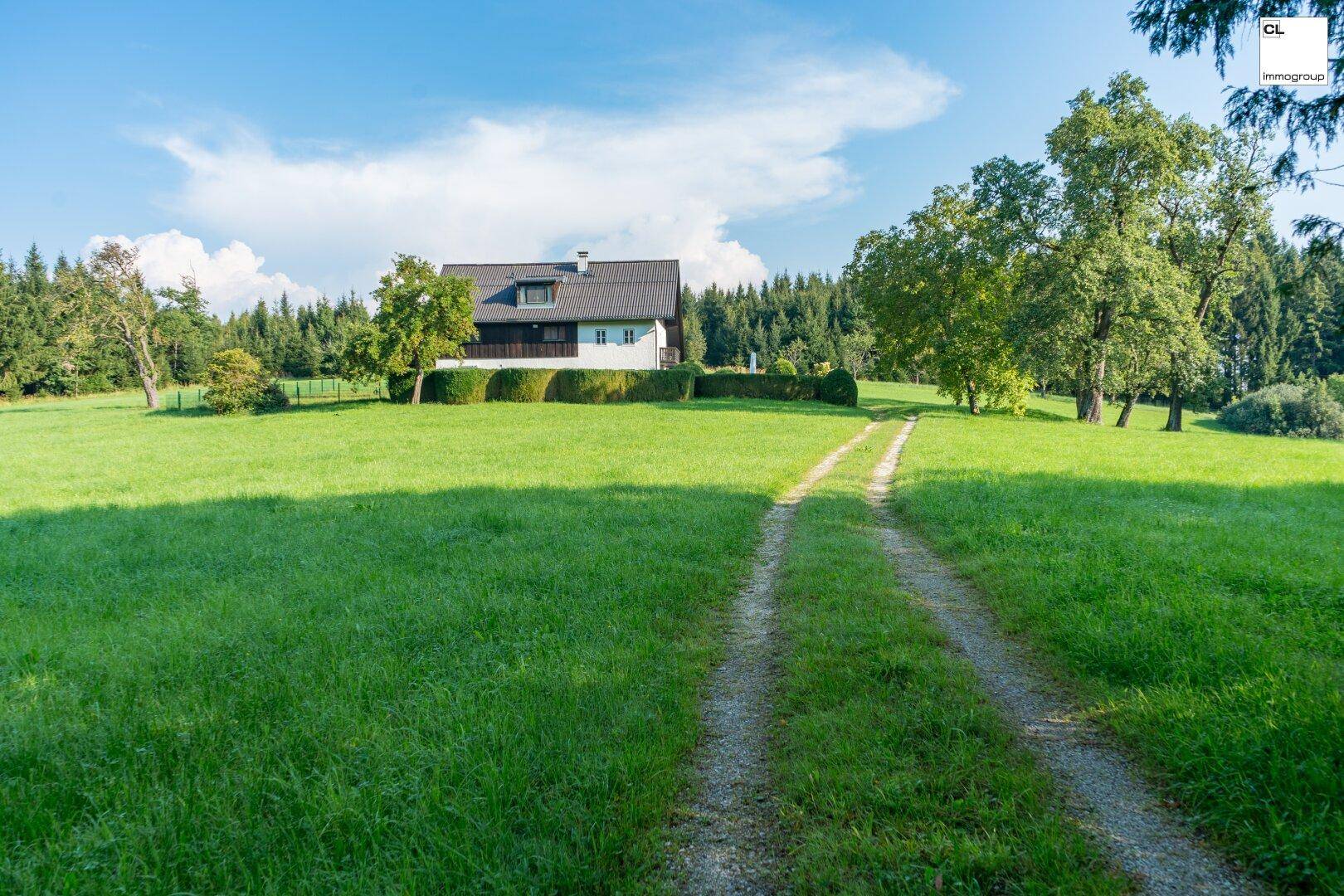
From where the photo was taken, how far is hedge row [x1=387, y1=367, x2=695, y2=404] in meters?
40.4

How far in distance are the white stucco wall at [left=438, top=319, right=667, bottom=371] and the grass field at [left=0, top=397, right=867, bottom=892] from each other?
39.4 meters

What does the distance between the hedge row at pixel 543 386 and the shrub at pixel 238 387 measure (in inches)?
267

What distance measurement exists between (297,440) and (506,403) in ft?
63.0

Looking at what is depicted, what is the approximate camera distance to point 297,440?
20.8 metres

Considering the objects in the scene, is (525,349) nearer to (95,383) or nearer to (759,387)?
(759,387)

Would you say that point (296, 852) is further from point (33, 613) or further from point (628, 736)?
point (33, 613)

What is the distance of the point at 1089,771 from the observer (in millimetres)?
3344

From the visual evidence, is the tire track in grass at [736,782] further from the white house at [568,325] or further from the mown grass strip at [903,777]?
the white house at [568,325]

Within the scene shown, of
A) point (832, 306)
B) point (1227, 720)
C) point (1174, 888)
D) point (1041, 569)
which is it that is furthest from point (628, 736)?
point (832, 306)

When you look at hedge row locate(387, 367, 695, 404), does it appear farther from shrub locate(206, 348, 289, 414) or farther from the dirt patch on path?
the dirt patch on path

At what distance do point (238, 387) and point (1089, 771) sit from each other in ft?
131

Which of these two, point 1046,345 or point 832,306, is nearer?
point 1046,345

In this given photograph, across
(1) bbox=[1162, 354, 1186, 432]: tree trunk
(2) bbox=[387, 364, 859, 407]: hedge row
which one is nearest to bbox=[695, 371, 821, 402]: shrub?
(2) bbox=[387, 364, 859, 407]: hedge row

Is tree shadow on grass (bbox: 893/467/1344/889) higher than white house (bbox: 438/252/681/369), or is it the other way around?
white house (bbox: 438/252/681/369)
